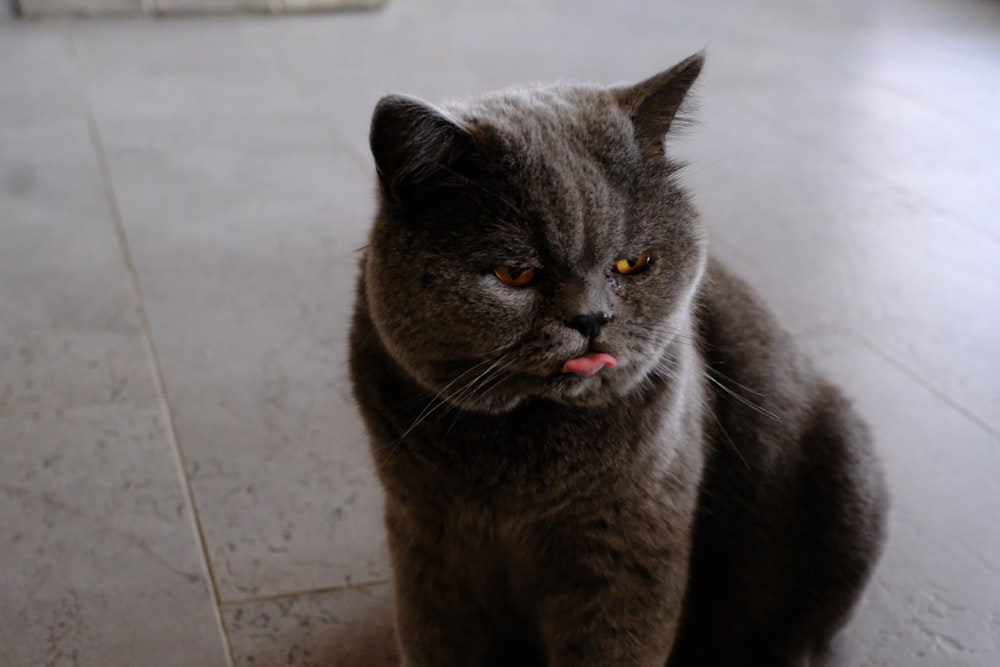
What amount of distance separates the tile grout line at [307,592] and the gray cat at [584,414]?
0.80 feet

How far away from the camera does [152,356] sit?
7.27ft

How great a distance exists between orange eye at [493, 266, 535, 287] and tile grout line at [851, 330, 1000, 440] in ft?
4.29

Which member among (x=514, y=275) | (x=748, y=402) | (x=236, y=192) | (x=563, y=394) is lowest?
(x=236, y=192)

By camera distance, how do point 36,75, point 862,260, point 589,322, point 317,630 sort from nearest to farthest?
1. point 589,322
2. point 317,630
3. point 862,260
4. point 36,75

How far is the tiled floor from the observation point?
162 centimetres

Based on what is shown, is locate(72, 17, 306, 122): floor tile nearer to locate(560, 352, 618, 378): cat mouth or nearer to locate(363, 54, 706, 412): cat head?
locate(363, 54, 706, 412): cat head

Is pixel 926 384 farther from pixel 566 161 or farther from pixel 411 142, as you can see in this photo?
pixel 411 142

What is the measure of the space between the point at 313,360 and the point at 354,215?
0.75 metres

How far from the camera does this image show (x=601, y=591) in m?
1.23

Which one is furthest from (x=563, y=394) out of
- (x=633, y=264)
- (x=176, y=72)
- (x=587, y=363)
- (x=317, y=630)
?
(x=176, y=72)

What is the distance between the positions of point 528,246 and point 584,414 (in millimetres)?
224

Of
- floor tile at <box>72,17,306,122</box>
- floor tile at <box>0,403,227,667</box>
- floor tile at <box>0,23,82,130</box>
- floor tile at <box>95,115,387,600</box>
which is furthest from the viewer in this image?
floor tile at <box>72,17,306,122</box>

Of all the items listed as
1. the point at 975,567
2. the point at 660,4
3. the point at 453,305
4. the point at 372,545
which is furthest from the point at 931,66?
the point at 453,305

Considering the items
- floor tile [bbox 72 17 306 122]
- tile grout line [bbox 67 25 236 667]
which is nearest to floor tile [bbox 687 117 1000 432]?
tile grout line [bbox 67 25 236 667]
